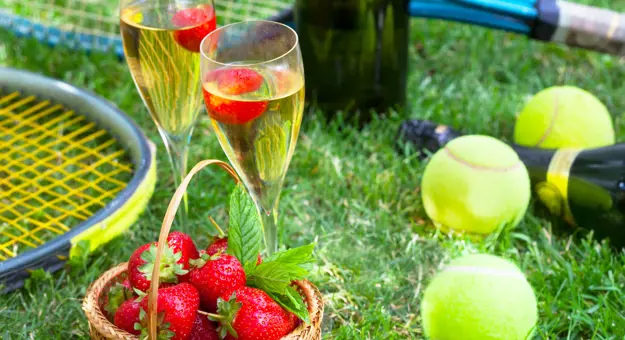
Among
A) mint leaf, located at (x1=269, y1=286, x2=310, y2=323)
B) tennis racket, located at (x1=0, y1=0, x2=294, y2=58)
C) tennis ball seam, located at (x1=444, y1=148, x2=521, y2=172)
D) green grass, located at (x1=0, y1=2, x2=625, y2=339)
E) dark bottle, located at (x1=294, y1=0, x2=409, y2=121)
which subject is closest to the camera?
mint leaf, located at (x1=269, y1=286, x2=310, y2=323)

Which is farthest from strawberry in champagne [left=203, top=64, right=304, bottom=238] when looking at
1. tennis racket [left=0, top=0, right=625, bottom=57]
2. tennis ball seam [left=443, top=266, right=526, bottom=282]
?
tennis racket [left=0, top=0, right=625, bottom=57]

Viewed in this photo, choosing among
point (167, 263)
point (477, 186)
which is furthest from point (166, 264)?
point (477, 186)

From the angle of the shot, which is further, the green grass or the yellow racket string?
the yellow racket string

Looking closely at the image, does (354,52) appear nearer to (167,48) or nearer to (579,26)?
(579,26)

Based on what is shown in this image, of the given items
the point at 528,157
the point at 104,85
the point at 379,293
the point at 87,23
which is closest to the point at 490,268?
the point at 379,293

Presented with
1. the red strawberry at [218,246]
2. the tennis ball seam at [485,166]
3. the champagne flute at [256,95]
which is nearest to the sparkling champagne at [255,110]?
the champagne flute at [256,95]

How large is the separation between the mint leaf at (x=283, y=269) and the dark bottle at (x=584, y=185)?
79 centimetres

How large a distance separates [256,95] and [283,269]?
25 cm

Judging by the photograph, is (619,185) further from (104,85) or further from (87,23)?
(87,23)

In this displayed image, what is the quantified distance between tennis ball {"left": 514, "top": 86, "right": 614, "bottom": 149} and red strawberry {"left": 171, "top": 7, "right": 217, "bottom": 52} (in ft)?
3.02

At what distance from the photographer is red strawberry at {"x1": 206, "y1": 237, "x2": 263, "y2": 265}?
48.7 inches

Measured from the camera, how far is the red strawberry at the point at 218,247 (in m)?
1.24

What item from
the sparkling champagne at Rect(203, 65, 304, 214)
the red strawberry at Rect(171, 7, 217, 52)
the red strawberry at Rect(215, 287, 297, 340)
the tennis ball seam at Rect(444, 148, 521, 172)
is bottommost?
the tennis ball seam at Rect(444, 148, 521, 172)

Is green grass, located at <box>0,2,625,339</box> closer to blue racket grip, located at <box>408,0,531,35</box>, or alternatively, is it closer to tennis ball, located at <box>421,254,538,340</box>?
tennis ball, located at <box>421,254,538,340</box>
